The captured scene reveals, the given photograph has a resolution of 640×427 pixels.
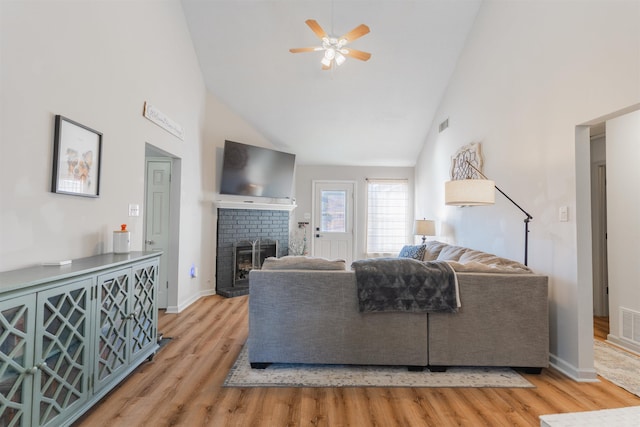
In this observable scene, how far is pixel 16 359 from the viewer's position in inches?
53.1

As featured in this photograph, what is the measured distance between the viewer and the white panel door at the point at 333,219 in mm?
6496

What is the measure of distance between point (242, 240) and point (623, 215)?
4.73 metres

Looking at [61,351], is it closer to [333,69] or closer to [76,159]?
[76,159]

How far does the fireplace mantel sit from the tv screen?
0.15 m

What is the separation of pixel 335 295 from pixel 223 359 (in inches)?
43.8

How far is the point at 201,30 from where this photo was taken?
12.9ft

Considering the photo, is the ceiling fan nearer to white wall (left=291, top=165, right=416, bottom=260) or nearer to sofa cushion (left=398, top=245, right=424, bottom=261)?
sofa cushion (left=398, top=245, right=424, bottom=261)

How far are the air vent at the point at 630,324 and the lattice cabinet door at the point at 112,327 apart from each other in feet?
14.1

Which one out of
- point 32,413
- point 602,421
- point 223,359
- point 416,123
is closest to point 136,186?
point 223,359

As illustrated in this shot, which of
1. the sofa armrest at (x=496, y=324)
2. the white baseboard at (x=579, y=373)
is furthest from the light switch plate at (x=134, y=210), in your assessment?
the white baseboard at (x=579, y=373)

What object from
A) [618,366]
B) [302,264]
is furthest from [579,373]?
[302,264]

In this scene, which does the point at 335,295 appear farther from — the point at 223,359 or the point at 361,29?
the point at 361,29

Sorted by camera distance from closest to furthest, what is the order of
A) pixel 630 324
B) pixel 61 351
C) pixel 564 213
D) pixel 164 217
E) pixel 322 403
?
pixel 61 351, pixel 322 403, pixel 564 213, pixel 630 324, pixel 164 217

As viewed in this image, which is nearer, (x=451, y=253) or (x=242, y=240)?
(x=451, y=253)
